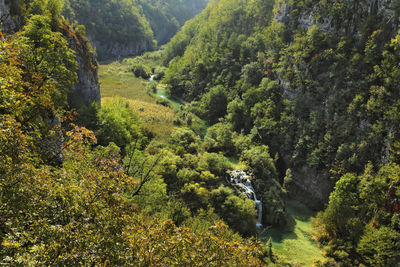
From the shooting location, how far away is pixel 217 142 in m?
42.0

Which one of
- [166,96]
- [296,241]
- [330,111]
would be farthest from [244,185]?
[166,96]

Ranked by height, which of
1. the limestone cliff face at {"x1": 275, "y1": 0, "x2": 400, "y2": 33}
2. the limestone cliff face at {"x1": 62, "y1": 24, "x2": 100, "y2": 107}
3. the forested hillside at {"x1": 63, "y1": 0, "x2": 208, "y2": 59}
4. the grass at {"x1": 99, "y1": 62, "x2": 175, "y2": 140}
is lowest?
the grass at {"x1": 99, "y1": 62, "x2": 175, "y2": 140}

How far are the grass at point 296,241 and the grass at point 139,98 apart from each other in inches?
767

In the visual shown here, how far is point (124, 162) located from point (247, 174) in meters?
17.9

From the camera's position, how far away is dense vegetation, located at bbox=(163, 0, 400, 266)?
28.8 meters

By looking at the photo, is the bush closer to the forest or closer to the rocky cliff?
the forest

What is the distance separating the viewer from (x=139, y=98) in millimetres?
58906

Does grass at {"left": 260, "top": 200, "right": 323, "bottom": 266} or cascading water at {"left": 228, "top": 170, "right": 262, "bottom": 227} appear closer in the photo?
grass at {"left": 260, "top": 200, "right": 323, "bottom": 266}

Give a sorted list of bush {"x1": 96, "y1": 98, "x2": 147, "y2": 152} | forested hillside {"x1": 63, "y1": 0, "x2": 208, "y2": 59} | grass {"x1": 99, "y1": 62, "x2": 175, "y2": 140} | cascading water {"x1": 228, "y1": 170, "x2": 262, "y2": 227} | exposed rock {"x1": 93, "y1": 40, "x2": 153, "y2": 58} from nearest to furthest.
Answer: bush {"x1": 96, "y1": 98, "x2": 147, "y2": 152}
cascading water {"x1": 228, "y1": 170, "x2": 262, "y2": 227}
grass {"x1": 99, "y1": 62, "x2": 175, "y2": 140}
forested hillside {"x1": 63, "y1": 0, "x2": 208, "y2": 59}
exposed rock {"x1": 93, "y1": 40, "x2": 153, "y2": 58}

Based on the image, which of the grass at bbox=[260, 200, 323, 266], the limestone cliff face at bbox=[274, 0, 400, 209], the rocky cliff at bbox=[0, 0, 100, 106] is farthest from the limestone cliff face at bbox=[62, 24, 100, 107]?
the limestone cliff face at bbox=[274, 0, 400, 209]

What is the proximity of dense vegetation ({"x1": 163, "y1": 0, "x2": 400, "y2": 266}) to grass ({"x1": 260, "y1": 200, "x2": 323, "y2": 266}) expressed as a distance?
155cm

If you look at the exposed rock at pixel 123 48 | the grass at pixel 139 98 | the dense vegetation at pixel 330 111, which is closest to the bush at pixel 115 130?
the grass at pixel 139 98

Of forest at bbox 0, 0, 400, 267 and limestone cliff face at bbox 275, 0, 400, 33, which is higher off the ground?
limestone cliff face at bbox 275, 0, 400, 33

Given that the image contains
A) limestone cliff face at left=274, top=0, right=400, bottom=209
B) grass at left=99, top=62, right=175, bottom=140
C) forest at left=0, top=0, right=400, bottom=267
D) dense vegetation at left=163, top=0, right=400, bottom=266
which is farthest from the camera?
grass at left=99, top=62, right=175, bottom=140
